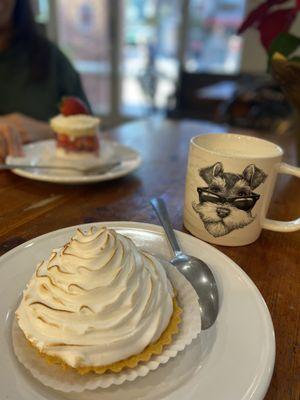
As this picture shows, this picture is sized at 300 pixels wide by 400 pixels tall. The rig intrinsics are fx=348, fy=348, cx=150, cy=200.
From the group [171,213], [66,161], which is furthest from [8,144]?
[171,213]

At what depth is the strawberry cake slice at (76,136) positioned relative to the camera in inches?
38.2

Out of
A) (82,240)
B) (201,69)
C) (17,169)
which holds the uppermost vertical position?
(82,240)

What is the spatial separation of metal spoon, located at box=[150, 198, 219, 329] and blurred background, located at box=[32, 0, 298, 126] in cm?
360

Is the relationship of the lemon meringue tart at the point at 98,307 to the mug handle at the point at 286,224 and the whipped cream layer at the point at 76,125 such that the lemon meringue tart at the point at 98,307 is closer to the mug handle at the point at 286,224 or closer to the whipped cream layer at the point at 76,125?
the mug handle at the point at 286,224

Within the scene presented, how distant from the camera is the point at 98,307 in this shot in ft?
1.26

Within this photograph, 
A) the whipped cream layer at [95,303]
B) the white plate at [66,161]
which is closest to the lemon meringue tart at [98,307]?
the whipped cream layer at [95,303]

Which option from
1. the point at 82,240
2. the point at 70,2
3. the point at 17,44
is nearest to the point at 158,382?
the point at 82,240

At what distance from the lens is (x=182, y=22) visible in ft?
14.0

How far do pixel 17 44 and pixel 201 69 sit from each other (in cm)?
324

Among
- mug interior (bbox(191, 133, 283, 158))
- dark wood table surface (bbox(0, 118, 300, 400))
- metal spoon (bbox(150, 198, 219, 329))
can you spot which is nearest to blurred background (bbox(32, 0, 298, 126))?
dark wood table surface (bbox(0, 118, 300, 400))

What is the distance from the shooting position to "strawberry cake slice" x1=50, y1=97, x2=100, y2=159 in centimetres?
97

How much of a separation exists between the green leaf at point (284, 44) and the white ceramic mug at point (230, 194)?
395 mm

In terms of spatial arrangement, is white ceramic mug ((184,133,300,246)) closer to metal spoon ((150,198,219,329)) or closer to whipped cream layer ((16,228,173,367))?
metal spoon ((150,198,219,329))

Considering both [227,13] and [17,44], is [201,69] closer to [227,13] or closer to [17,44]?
[227,13]
